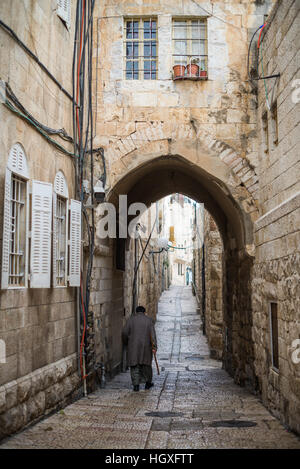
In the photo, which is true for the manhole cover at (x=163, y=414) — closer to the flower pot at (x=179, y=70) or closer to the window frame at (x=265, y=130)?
the window frame at (x=265, y=130)

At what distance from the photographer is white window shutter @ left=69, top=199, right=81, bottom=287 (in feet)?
22.5

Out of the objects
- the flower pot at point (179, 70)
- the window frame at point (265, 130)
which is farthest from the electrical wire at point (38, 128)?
the window frame at point (265, 130)

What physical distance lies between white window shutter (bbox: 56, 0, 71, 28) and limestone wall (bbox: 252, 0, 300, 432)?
2.77 meters

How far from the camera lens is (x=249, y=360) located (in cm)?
827

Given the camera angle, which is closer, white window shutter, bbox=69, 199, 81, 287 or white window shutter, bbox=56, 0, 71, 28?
white window shutter, bbox=56, 0, 71, 28

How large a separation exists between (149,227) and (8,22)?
13412 mm

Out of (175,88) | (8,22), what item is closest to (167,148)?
(175,88)

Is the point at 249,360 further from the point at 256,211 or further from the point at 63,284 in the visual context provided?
the point at 63,284

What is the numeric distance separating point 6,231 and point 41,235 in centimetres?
80

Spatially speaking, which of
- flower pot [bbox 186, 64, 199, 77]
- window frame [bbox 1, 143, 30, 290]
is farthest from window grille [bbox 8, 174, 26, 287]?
flower pot [bbox 186, 64, 199, 77]

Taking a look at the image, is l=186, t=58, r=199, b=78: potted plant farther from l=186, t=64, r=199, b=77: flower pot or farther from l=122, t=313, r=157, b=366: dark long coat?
l=122, t=313, r=157, b=366: dark long coat

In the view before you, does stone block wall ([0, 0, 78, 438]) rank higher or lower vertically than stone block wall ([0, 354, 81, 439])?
higher

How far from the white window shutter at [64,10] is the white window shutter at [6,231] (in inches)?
115

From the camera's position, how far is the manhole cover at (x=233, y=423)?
221 inches
